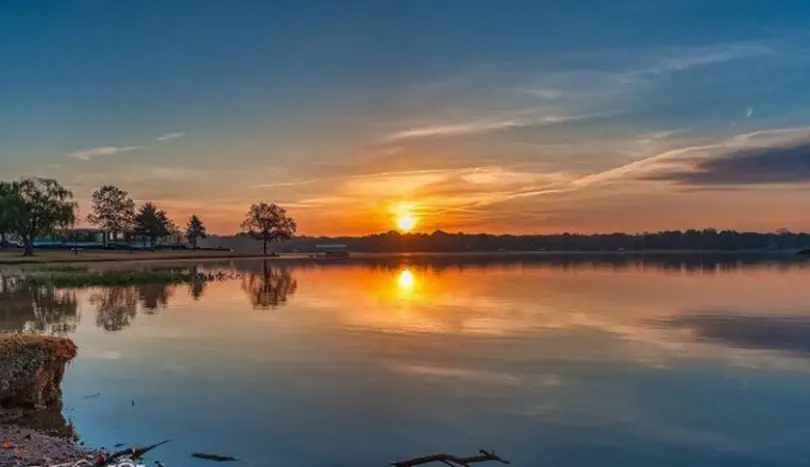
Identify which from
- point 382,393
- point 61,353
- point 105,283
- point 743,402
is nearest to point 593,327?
point 743,402

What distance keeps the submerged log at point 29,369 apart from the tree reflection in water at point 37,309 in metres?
14.0

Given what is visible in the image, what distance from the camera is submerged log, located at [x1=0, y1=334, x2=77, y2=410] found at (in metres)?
14.9

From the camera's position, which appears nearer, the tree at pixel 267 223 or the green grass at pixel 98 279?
the green grass at pixel 98 279

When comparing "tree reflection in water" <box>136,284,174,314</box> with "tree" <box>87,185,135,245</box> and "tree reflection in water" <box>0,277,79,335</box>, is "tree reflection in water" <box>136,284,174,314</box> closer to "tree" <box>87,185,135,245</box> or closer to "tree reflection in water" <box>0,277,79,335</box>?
"tree reflection in water" <box>0,277,79,335</box>

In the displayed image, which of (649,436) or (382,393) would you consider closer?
(649,436)

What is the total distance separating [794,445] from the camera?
14164 mm

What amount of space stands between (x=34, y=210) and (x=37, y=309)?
2628 inches

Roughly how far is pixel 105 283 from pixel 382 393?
147 ft

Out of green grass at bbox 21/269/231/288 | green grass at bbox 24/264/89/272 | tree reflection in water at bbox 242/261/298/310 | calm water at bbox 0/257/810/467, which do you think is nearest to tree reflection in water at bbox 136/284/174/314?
calm water at bbox 0/257/810/467

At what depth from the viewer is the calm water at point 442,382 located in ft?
45.9

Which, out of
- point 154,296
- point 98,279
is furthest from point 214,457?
point 98,279

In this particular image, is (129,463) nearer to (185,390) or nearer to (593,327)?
(185,390)

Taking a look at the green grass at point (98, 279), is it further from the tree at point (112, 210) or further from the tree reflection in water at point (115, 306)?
the tree at point (112, 210)

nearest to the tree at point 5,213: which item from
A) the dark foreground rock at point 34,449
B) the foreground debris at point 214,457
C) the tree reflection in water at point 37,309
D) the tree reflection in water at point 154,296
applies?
the tree reflection in water at point 37,309
